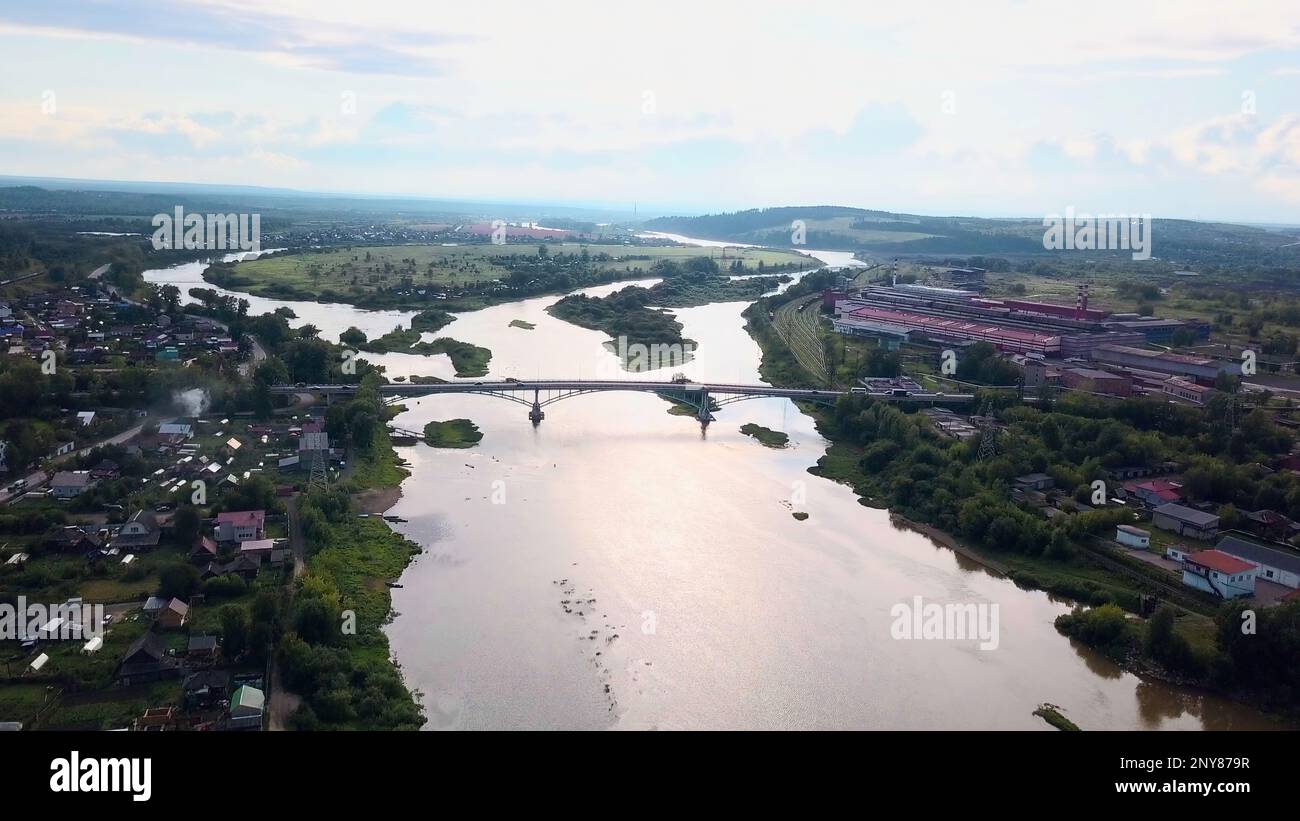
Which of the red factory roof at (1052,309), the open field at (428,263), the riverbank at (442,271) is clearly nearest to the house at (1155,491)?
the red factory roof at (1052,309)

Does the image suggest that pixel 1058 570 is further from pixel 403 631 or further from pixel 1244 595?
pixel 403 631

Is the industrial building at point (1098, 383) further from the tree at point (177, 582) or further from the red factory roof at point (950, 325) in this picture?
the tree at point (177, 582)

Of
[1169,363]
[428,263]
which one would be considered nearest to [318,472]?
[1169,363]

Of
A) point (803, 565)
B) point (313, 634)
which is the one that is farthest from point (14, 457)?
point (803, 565)

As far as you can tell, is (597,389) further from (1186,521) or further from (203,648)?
(203,648)

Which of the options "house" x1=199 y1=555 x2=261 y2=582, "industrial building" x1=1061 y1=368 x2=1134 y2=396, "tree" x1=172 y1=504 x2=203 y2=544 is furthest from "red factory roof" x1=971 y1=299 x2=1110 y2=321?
"tree" x1=172 y1=504 x2=203 y2=544

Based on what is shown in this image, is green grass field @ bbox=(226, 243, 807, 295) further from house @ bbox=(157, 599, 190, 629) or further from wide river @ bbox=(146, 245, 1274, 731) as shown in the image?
house @ bbox=(157, 599, 190, 629)
